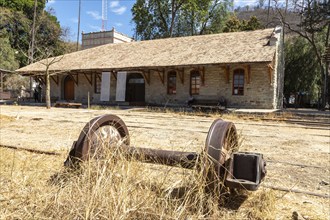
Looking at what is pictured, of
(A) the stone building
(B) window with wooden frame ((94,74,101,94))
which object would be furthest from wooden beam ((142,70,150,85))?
(B) window with wooden frame ((94,74,101,94))

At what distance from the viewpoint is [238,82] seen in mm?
15688

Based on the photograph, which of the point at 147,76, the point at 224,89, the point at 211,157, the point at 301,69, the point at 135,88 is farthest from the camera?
the point at 301,69

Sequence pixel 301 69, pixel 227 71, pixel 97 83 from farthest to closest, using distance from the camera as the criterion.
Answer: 1. pixel 301 69
2. pixel 97 83
3. pixel 227 71

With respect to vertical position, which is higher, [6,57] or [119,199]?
[6,57]

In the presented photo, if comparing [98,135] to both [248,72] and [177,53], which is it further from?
[177,53]

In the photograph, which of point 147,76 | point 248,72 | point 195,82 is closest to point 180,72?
point 195,82

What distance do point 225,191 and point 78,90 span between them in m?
20.2

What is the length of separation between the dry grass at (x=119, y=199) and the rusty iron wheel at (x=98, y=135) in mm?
181

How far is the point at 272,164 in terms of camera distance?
13.8 ft

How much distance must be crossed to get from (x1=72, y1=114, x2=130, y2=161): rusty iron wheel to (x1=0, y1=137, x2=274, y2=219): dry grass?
7.1 inches

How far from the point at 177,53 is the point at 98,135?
15678 mm

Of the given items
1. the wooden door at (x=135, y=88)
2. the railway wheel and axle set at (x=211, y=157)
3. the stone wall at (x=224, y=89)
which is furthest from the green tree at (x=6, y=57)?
the railway wheel and axle set at (x=211, y=157)

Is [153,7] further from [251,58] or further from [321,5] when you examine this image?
[251,58]

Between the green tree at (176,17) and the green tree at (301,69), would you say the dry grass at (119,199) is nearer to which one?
the green tree at (301,69)
